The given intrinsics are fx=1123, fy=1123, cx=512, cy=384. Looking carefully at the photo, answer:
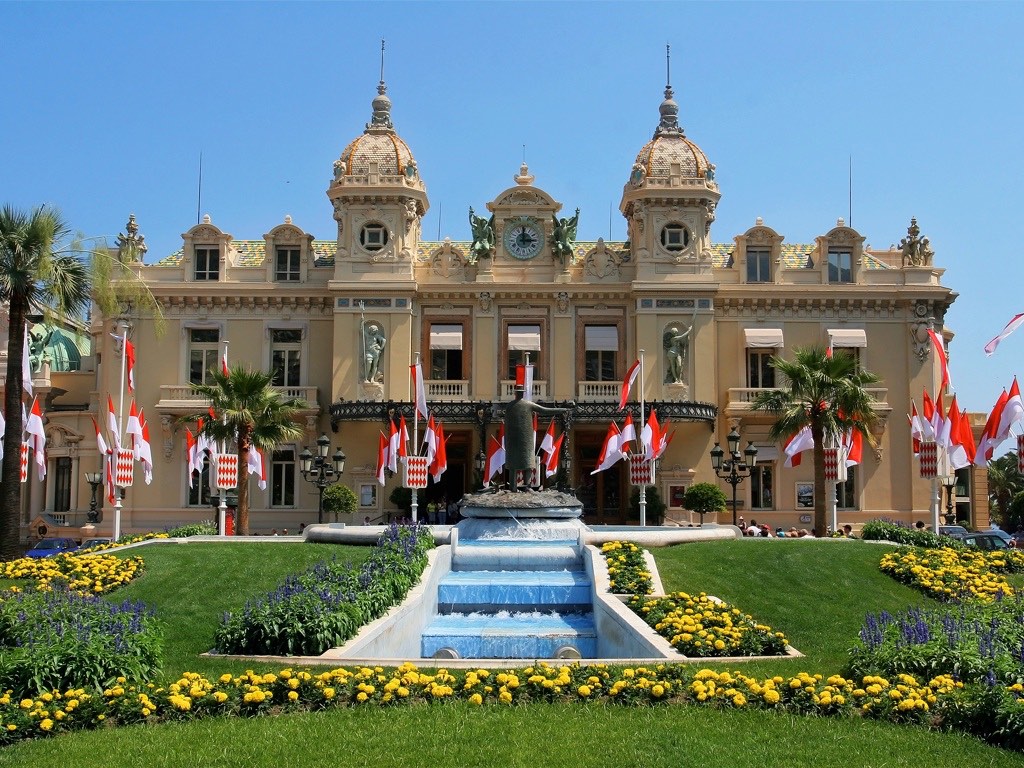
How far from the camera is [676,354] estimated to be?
45406mm

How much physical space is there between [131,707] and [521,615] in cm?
1015

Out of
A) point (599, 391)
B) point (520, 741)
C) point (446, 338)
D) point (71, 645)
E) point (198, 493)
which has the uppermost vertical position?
point (446, 338)

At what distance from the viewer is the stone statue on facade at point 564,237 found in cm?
4650

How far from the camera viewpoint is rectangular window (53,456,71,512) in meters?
46.8

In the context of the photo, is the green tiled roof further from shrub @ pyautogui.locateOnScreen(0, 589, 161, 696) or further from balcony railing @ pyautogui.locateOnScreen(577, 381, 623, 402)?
shrub @ pyautogui.locateOnScreen(0, 589, 161, 696)

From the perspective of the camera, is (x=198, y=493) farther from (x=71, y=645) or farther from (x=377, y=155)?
(x=71, y=645)

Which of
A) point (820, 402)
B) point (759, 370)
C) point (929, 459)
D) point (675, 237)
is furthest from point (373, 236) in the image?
point (929, 459)

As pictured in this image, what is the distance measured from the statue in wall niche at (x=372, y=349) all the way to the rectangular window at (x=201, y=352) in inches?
258

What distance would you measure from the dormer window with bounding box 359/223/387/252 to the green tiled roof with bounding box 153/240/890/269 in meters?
1.83

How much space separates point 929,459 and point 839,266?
17.5m

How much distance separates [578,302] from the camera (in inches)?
1842

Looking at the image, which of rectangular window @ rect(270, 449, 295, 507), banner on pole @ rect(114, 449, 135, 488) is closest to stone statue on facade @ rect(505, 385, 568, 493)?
banner on pole @ rect(114, 449, 135, 488)

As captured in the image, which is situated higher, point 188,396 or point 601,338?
point 601,338

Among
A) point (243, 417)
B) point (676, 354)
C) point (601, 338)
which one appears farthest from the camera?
point (601, 338)
